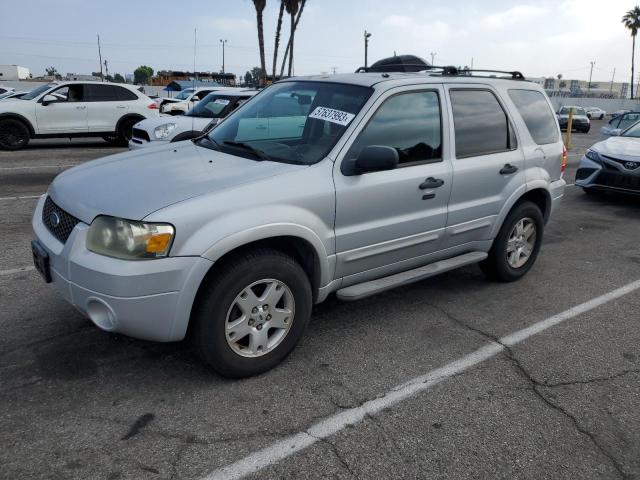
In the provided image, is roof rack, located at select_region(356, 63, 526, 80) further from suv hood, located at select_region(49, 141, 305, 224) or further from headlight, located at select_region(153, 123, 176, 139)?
headlight, located at select_region(153, 123, 176, 139)

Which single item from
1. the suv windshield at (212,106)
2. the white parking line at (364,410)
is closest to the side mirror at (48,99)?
the suv windshield at (212,106)

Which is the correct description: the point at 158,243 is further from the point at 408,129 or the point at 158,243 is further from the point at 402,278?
the point at 408,129

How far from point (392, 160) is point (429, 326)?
139 centimetres

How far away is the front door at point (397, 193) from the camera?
361 cm

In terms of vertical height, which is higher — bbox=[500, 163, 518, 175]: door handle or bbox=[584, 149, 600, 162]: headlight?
bbox=[500, 163, 518, 175]: door handle

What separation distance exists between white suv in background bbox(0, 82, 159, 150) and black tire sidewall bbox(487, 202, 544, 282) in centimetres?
1180

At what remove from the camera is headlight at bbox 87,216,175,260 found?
2.86m

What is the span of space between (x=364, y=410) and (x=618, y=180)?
23.6 ft

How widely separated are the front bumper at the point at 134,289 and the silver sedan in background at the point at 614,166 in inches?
298

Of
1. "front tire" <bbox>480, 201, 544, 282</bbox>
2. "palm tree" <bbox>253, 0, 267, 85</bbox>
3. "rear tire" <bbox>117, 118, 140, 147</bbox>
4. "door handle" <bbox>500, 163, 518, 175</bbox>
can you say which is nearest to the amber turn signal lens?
"door handle" <bbox>500, 163, 518, 175</bbox>

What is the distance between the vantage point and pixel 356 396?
319cm

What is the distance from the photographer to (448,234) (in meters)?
4.32

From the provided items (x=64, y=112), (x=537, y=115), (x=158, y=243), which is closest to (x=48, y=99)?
(x=64, y=112)

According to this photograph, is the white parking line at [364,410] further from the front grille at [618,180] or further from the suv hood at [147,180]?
the front grille at [618,180]
